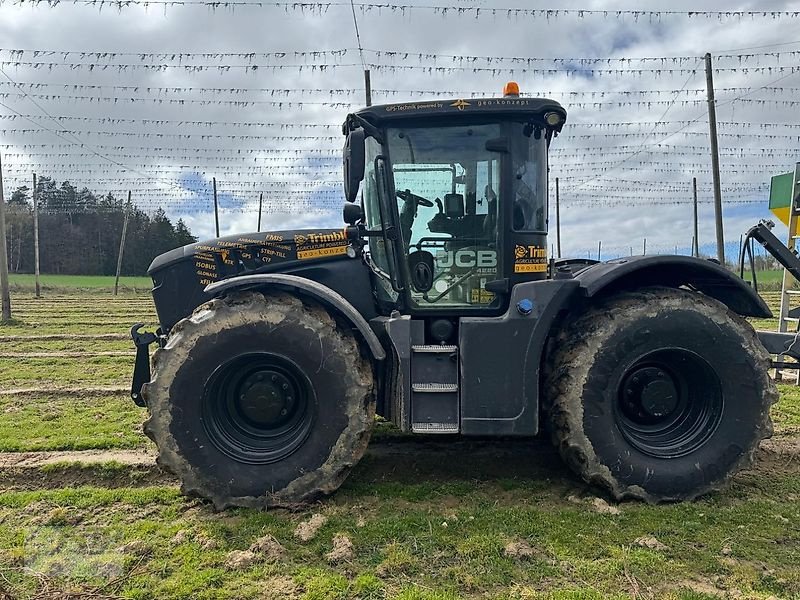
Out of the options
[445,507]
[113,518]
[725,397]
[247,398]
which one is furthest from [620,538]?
[113,518]

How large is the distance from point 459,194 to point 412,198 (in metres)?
0.35

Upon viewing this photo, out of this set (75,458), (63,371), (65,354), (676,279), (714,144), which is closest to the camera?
(676,279)

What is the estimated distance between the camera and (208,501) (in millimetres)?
3971

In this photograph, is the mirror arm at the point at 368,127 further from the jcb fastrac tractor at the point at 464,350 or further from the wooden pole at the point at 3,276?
the wooden pole at the point at 3,276

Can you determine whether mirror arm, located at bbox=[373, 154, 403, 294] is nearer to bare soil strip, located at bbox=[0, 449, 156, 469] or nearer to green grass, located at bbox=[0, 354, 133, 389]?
bare soil strip, located at bbox=[0, 449, 156, 469]

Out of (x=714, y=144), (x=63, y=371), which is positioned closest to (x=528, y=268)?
(x=63, y=371)

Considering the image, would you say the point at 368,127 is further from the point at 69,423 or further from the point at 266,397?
the point at 69,423

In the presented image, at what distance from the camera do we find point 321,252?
15.0 feet

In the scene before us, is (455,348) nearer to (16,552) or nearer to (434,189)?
(434,189)

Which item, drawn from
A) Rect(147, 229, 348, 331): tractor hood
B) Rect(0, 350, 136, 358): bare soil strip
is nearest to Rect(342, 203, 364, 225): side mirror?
Rect(147, 229, 348, 331): tractor hood

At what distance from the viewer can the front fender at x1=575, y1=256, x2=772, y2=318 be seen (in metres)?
3.98

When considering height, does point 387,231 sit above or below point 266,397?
above

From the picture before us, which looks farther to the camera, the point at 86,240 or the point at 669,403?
the point at 86,240

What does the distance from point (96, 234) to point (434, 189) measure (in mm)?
64153
